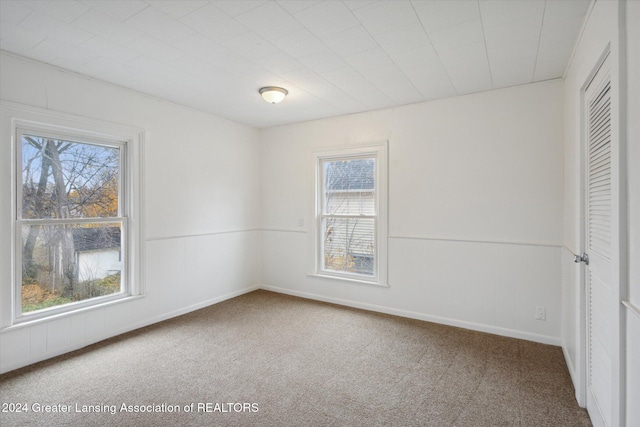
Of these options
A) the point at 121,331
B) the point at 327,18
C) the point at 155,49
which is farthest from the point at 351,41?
the point at 121,331

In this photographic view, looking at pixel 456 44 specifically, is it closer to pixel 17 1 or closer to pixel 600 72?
pixel 600 72

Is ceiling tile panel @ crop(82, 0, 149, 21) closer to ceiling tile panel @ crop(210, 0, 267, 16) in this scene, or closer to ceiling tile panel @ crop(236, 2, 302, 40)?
ceiling tile panel @ crop(210, 0, 267, 16)

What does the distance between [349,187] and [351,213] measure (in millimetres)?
354

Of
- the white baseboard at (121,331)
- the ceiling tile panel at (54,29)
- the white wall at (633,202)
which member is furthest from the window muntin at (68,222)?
the white wall at (633,202)

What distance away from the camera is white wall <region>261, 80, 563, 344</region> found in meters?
3.08

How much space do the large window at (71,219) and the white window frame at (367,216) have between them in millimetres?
2195

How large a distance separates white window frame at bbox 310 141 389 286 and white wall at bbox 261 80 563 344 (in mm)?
94

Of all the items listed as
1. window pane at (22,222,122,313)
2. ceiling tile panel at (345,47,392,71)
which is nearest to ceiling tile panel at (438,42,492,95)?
ceiling tile panel at (345,47,392,71)

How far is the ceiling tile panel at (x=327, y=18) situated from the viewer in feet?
6.45

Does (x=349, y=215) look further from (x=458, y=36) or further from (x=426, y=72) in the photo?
(x=458, y=36)

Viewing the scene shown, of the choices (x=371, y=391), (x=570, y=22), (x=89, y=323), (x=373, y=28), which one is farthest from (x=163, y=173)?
(x=570, y=22)

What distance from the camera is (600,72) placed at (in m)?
1.78

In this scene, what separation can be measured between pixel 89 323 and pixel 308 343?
2089 mm

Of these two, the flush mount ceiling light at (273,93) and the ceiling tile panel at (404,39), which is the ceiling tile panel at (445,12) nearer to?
the ceiling tile panel at (404,39)
